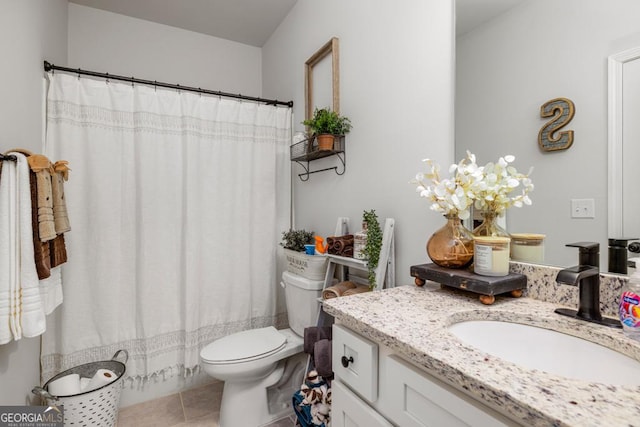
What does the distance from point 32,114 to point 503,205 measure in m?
2.10

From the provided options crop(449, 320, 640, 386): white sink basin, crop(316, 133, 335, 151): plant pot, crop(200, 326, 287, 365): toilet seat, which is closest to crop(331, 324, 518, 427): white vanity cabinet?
crop(449, 320, 640, 386): white sink basin

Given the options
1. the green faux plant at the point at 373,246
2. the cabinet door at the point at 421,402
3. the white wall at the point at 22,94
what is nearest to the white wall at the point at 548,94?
the green faux plant at the point at 373,246

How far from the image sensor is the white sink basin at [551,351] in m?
0.63

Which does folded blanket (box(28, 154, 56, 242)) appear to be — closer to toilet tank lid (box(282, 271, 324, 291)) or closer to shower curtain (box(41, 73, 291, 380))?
shower curtain (box(41, 73, 291, 380))

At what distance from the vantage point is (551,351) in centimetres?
74

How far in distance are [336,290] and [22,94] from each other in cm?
167

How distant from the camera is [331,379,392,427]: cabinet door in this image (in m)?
0.76

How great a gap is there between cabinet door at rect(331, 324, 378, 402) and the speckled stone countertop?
30mm

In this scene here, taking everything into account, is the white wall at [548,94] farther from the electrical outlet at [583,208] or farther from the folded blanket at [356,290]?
the folded blanket at [356,290]

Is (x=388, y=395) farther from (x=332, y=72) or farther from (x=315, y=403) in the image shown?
(x=332, y=72)

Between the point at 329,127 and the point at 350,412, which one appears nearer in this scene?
the point at 350,412

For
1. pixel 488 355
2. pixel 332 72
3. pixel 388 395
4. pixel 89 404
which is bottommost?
pixel 89 404

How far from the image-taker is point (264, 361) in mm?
1573

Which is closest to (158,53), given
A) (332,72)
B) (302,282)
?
(332,72)
